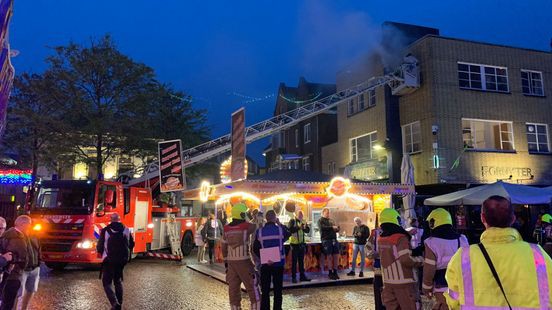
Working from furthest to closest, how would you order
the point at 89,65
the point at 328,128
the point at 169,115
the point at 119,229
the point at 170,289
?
the point at 328,128
the point at 169,115
the point at 89,65
the point at 170,289
the point at 119,229

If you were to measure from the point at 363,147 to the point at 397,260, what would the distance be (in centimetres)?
1815

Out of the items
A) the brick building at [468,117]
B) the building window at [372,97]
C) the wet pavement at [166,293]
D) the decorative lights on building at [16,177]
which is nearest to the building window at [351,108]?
the building window at [372,97]

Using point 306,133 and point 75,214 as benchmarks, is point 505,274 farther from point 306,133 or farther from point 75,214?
point 306,133

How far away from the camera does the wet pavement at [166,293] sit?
28.5 ft

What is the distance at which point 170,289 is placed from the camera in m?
10.5

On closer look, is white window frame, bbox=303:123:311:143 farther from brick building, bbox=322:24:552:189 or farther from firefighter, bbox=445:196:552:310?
firefighter, bbox=445:196:552:310

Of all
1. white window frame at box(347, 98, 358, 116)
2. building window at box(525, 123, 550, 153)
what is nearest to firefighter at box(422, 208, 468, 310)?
building window at box(525, 123, 550, 153)

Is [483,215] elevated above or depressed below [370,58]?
below

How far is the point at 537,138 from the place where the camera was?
2020cm

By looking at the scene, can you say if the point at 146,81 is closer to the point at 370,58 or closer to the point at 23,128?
the point at 23,128

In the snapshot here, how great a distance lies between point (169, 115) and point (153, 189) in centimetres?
921

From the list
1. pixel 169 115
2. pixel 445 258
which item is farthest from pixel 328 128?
pixel 445 258

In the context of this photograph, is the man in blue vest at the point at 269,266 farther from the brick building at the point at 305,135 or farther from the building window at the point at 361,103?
the brick building at the point at 305,135

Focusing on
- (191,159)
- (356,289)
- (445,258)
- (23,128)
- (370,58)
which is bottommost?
(356,289)
